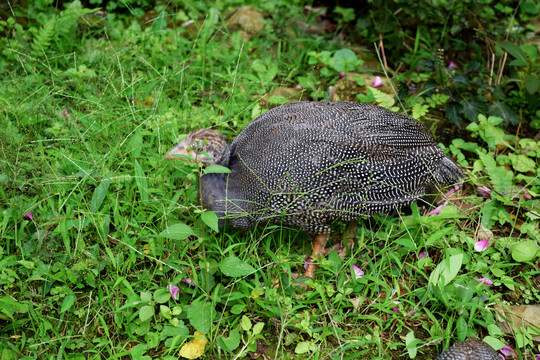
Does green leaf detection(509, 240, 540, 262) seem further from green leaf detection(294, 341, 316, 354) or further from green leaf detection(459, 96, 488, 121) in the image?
green leaf detection(294, 341, 316, 354)

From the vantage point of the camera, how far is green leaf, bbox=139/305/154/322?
2352 millimetres

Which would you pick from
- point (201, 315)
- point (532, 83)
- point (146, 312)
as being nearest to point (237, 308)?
point (201, 315)

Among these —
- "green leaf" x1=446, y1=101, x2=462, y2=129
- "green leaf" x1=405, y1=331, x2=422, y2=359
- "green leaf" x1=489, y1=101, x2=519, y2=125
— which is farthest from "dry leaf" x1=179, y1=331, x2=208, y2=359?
"green leaf" x1=489, y1=101, x2=519, y2=125

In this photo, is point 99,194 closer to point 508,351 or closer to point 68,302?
point 68,302

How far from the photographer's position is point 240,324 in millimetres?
2424

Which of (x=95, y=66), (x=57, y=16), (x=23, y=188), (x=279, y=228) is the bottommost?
(x=279, y=228)

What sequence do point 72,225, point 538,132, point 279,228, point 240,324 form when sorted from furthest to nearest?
1. point 538,132
2. point 279,228
3. point 72,225
4. point 240,324

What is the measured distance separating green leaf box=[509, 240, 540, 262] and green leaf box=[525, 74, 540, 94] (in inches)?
48.1

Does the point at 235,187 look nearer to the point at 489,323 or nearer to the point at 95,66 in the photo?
the point at 489,323

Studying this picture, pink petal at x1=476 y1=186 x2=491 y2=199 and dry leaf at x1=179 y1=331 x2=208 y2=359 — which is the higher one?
pink petal at x1=476 y1=186 x2=491 y2=199

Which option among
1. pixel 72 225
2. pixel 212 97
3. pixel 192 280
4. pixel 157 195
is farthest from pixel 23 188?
pixel 212 97

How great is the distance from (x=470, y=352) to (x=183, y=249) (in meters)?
1.57

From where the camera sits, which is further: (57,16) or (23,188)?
(57,16)

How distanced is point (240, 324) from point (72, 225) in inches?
42.8
